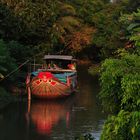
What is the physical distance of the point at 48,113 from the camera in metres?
27.1

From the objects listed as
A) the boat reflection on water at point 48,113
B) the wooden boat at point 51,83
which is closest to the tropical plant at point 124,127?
the boat reflection on water at point 48,113

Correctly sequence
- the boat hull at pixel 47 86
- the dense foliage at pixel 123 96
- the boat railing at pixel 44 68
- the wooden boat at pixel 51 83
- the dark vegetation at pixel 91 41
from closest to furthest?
the dense foliage at pixel 123 96 < the dark vegetation at pixel 91 41 < the boat hull at pixel 47 86 < the wooden boat at pixel 51 83 < the boat railing at pixel 44 68

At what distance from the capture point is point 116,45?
4922 cm

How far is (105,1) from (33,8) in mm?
27143

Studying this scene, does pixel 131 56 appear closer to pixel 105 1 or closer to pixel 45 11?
pixel 45 11

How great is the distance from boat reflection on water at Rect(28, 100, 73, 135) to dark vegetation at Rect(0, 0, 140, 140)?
7.43 ft

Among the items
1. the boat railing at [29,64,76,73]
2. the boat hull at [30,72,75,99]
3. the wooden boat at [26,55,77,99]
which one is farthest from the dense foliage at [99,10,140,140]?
the boat railing at [29,64,76,73]

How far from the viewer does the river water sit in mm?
21984

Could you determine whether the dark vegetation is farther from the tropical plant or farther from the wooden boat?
the wooden boat

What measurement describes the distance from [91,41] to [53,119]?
102ft

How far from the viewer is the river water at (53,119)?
22.0m

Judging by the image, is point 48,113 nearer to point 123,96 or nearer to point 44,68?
point 44,68

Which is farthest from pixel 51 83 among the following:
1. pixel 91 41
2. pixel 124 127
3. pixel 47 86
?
pixel 91 41

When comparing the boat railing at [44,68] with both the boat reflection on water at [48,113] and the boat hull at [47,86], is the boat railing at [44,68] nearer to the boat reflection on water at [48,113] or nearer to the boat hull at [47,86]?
the boat hull at [47,86]
